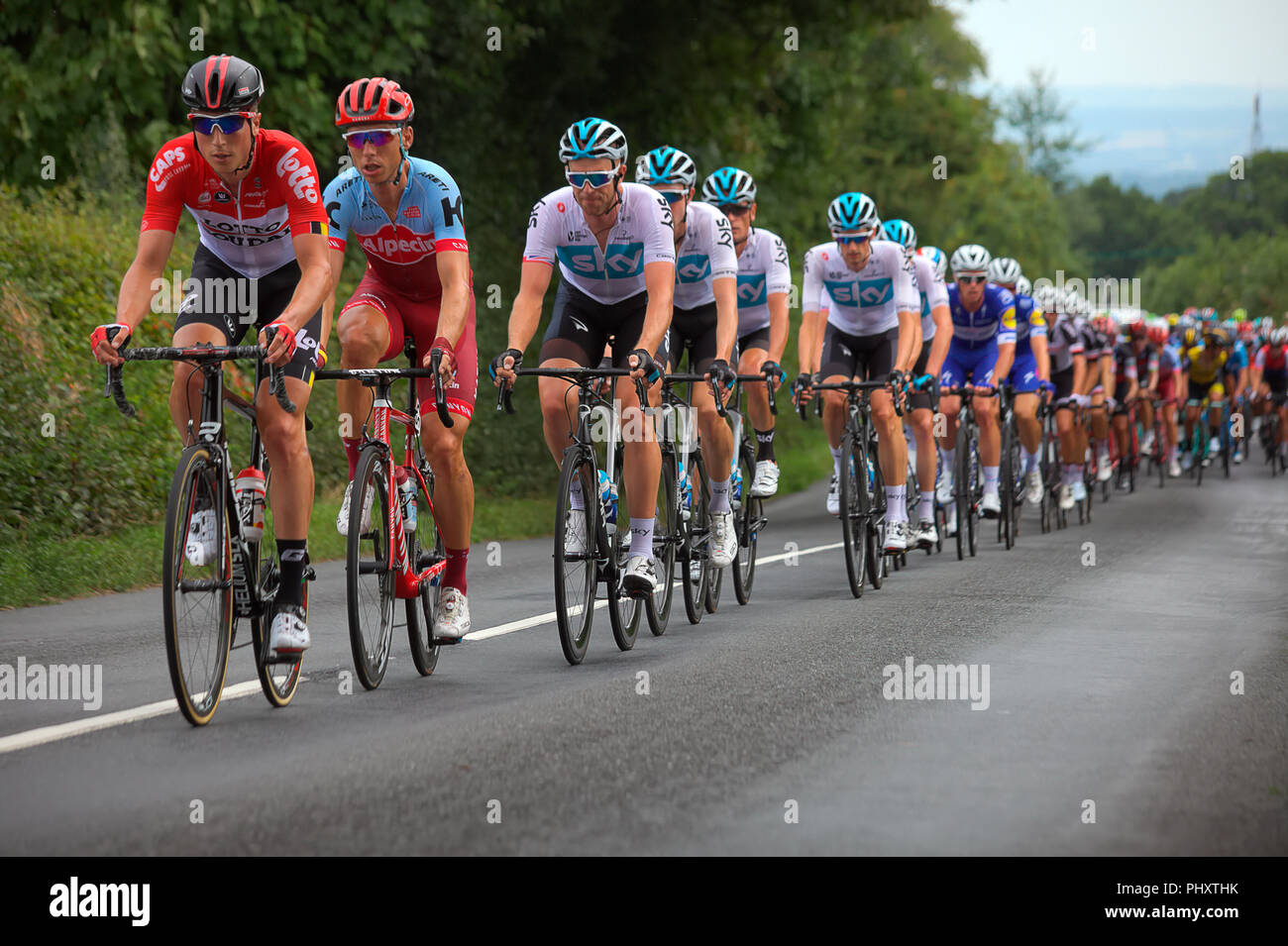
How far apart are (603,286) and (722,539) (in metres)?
1.96

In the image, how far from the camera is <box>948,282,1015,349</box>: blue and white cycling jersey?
48.6ft

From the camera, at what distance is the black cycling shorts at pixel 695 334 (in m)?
11.0

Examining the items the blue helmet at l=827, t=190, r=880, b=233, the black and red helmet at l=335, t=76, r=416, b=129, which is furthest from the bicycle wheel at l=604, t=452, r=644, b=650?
the blue helmet at l=827, t=190, r=880, b=233

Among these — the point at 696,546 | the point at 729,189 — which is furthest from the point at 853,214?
the point at 696,546

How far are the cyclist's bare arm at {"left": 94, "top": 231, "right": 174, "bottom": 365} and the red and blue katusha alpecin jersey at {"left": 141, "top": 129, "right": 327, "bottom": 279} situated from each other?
5cm

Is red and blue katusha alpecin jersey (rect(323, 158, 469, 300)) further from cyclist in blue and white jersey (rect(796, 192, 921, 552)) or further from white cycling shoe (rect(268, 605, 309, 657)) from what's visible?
cyclist in blue and white jersey (rect(796, 192, 921, 552))

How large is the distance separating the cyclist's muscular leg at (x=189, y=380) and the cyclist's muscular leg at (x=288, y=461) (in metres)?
0.23

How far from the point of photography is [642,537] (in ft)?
28.0

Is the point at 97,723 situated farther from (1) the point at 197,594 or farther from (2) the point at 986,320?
(2) the point at 986,320

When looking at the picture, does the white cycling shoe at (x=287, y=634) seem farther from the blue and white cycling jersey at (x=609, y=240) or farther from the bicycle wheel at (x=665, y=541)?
the bicycle wheel at (x=665, y=541)

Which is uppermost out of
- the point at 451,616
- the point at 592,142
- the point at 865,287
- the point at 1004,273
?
the point at 592,142

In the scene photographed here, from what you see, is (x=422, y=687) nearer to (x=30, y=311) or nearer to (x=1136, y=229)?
(x=30, y=311)

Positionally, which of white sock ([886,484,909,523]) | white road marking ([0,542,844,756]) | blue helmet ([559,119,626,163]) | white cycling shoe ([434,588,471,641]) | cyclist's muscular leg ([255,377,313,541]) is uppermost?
blue helmet ([559,119,626,163])

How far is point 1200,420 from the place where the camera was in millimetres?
26703
